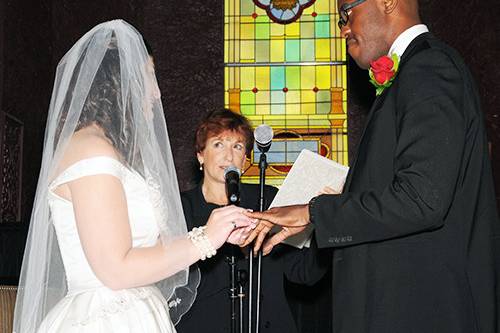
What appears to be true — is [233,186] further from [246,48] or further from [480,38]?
[246,48]

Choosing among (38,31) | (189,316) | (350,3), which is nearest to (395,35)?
(350,3)

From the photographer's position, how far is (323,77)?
28.2ft

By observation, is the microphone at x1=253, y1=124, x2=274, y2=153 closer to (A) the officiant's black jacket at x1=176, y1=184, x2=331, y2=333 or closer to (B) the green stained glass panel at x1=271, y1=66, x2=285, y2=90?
(A) the officiant's black jacket at x1=176, y1=184, x2=331, y2=333

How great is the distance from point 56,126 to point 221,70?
579cm

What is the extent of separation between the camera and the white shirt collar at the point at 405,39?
9.01ft

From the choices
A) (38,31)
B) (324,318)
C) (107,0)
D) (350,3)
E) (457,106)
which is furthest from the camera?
(107,0)

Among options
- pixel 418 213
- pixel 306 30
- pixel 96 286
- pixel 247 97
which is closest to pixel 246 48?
pixel 247 97

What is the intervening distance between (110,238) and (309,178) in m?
1.14

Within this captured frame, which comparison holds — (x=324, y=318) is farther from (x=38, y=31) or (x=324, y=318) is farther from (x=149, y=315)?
(x=38, y=31)

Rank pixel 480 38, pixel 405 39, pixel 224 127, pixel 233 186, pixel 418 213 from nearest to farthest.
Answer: pixel 418 213
pixel 405 39
pixel 233 186
pixel 224 127
pixel 480 38

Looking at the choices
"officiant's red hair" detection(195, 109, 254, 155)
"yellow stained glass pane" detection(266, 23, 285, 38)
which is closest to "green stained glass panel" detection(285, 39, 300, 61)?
"yellow stained glass pane" detection(266, 23, 285, 38)

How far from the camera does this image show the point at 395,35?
9.20 feet

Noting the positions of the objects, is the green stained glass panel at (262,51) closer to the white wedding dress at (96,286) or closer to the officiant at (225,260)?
the officiant at (225,260)

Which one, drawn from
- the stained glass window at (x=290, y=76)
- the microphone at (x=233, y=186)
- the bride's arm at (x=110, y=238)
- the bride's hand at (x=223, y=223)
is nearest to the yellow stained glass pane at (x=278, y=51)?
the stained glass window at (x=290, y=76)
